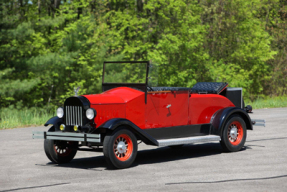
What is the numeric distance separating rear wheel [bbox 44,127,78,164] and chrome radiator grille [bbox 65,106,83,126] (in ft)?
1.70

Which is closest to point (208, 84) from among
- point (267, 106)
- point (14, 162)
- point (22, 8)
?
point (14, 162)

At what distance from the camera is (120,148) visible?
8.69 m

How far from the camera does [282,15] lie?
1474 inches

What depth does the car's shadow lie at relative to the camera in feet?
30.5

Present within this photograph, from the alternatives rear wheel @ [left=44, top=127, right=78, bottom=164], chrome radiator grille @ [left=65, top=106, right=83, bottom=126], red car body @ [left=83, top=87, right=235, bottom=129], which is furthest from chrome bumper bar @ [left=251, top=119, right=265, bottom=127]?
chrome radiator grille @ [left=65, top=106, right=83, bottom=126]

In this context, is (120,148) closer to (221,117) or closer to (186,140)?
(186,140)

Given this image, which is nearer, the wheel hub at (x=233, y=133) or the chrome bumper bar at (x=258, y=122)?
the wheel hub at (x=233, y=133)

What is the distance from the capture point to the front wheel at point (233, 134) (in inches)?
411

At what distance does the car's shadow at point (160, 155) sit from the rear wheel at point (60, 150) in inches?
5.2

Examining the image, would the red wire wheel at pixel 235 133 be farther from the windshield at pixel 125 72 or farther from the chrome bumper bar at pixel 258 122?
the windshield at pixel 125 72

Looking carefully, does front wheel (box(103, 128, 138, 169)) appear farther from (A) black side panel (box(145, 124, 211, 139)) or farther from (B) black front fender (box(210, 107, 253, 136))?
(B) black front fender (box(210, 107, 253, 136))

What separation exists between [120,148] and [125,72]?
7.53ft

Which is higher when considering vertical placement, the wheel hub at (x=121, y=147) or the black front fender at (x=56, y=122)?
the black front fender at (x=56, y=122)

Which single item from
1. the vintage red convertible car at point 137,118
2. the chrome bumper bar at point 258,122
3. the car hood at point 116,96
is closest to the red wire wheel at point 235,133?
the vintage red convertible car at point 137,118
